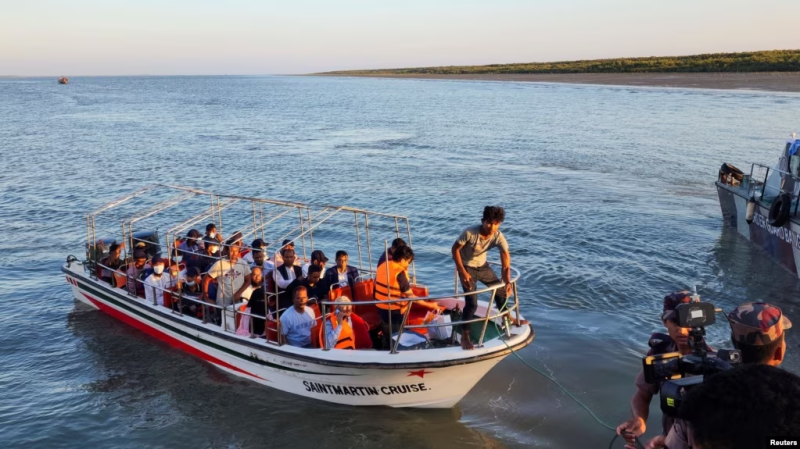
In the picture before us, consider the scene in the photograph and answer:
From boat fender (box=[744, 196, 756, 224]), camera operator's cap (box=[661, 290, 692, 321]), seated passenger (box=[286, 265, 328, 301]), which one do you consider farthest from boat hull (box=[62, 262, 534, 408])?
boat fender (box=[744, 196, 756, 224])

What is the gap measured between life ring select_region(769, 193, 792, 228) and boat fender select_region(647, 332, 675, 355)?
10.7 m

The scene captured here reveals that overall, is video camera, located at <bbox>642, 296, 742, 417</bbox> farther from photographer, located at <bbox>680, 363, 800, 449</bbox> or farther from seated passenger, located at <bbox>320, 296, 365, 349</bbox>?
seated passenger, located at <bbox>320, 296, 365, 349</bbox>

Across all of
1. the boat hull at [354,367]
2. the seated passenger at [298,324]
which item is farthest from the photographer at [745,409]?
the seated passenger at [298,324]

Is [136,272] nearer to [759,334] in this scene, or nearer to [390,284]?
[390,284]

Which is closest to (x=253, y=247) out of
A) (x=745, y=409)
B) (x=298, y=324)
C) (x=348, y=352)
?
(x=298, y=324)

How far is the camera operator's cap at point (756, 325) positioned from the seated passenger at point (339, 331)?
548 centimetres

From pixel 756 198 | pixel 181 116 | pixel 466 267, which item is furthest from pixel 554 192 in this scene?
pixel 181 116

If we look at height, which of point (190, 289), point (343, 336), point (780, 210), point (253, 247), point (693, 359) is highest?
point (693, 359)

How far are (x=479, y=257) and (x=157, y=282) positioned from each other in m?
5.86

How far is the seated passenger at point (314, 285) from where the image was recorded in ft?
31.3

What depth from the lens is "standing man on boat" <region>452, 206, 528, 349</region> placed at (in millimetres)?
8164

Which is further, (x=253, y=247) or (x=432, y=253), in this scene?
(x=432, y=253)

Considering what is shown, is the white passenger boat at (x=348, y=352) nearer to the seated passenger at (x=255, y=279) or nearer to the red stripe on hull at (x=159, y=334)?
the red stripe on hull at (x=159, y=334)

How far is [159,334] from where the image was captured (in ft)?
37.8
